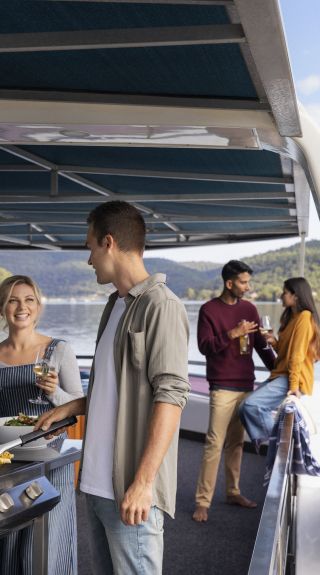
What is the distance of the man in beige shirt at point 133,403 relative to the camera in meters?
2.01

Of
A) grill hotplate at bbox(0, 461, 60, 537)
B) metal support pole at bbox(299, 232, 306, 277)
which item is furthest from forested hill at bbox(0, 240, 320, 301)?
grill hotplate at bbox(0, 461, 60, 537)

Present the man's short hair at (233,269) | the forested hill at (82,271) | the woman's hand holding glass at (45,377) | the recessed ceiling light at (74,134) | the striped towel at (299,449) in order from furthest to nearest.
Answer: the forested hill at (82,271) → the man's short hair at (233,269) → the striped towel at (299,449) → the woman's hand holding glass at (45,377) → the recessed ceiling light at (74,134)

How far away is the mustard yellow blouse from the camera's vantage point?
5.08 metres

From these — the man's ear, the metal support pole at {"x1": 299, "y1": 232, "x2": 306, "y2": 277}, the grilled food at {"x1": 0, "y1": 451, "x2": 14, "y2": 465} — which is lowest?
the grilled food at {"x1": 0, "y1": 451, "x2": 14, "y2": 465}

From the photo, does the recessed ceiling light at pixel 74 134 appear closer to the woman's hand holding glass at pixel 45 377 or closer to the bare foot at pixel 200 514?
the woman's hand holding glass at pixel 45 377

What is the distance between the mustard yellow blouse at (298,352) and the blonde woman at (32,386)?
6.86 ft

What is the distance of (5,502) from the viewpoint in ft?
7.42

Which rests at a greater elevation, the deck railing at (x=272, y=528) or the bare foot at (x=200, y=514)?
the deck railing at (x=272, y=528)

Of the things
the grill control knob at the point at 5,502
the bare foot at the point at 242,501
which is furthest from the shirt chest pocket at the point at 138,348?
the bare foot at the point at 242,501

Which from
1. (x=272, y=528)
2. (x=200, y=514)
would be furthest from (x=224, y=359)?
(x=272, y=528)

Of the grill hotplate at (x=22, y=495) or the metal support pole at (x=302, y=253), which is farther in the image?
the metal support pole at (x=302, y=253)

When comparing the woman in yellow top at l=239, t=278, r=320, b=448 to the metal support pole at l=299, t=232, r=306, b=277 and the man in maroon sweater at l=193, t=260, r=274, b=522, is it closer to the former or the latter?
the man in maroon sweater at l=193, t=260, r=274, b=522

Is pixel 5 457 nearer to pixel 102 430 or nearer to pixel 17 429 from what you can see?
pixel 17 429

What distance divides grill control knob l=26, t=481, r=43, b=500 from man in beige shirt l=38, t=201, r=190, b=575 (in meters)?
0.28
